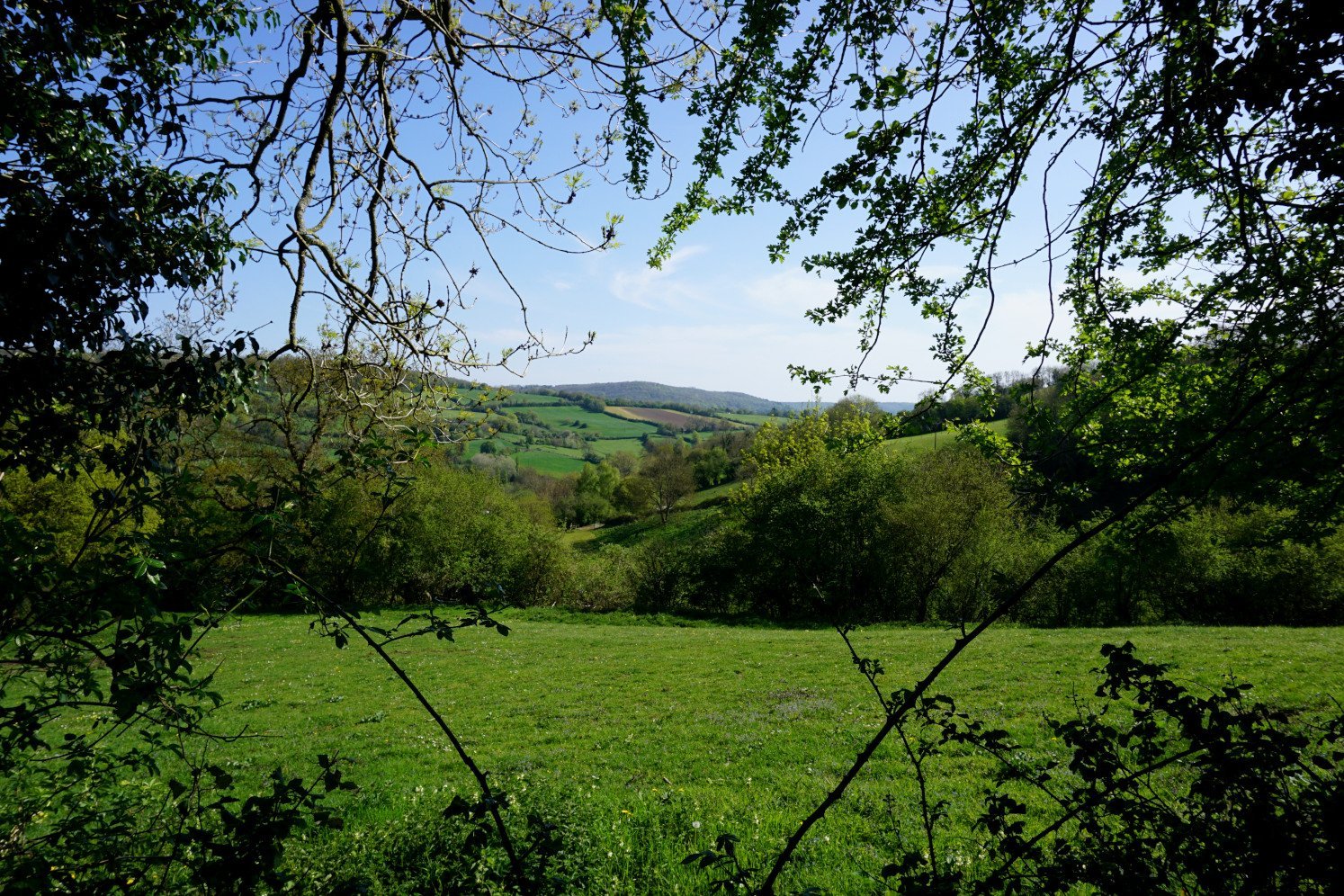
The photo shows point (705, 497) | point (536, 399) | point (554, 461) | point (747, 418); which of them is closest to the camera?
point (705, 497)

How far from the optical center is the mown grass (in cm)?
562

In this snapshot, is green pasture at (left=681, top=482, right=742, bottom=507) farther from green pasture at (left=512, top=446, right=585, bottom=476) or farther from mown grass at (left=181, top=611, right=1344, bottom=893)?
mown grass at (left=181, top=611, right=1344, bottom=893)

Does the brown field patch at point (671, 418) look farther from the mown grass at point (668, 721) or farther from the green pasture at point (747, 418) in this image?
the mown grass at point (668, 721)

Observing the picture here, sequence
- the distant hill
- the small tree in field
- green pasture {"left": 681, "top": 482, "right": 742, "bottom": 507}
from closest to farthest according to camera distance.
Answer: green pasture {"left": 681, "top": 482, "right": 742, "bottom": 507}, the small tree in field, the distant hill

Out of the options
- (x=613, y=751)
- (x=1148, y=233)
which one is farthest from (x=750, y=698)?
(x=1148, y=233)

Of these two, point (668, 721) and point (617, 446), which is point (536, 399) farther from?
point (668, 721)

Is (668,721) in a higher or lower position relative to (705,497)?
lower

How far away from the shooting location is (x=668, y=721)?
38.0 ft

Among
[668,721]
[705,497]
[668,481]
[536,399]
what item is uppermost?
[536,399]

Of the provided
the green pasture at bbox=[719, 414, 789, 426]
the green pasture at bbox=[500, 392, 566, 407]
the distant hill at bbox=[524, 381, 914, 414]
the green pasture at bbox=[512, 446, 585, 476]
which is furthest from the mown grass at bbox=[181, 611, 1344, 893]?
the distant hill at bbox=[524, 381, 914, 414]

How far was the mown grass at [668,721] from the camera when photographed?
562 centimetres

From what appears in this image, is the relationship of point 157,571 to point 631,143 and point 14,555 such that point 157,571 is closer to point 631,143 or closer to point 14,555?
point 14,555

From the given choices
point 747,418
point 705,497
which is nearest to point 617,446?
point 705,497

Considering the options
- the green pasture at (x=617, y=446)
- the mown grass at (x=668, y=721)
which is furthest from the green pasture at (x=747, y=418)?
the mown grass at (x=668, y=721)
